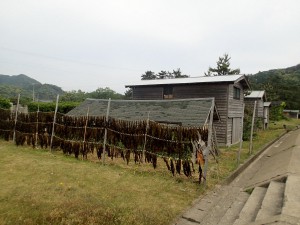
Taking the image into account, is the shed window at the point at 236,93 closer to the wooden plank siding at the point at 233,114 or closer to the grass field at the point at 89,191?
the wooden plank siding at the point at 233,114

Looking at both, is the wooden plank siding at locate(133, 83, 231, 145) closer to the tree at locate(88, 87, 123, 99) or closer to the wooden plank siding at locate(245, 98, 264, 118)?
the wooden plank siding at locate(245, 98, 264, 118)

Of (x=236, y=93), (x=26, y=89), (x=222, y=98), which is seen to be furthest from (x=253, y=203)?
(x=26, y=89)

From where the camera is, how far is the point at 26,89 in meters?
86.4

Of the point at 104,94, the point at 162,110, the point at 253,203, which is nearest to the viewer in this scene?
the point at 253,203

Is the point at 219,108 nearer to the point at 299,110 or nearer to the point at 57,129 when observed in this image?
the point at 57,129

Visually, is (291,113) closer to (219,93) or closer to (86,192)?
(219,93)

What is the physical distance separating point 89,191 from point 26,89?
9074 cm

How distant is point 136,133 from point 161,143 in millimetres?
1149

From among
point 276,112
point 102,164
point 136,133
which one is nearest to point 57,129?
point 102,164

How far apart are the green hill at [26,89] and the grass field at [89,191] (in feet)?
91.8

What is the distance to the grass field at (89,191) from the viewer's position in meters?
5.25

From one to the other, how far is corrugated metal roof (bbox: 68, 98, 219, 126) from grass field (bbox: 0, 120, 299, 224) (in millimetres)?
3560

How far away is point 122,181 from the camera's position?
803 cm

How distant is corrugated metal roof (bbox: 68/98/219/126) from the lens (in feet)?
44.5
